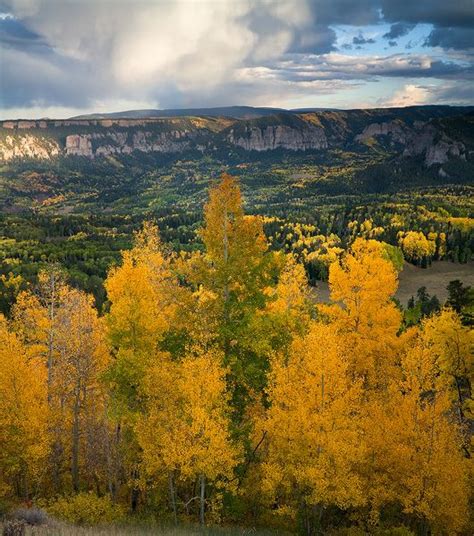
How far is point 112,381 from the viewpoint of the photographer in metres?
25.6

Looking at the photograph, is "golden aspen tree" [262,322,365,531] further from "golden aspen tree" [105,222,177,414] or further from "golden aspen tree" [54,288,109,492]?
"golden aspen tree" [54,288,109,492]

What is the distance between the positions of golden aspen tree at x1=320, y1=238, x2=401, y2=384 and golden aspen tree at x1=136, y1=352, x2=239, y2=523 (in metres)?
10.1

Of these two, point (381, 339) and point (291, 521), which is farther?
point (381, 339)

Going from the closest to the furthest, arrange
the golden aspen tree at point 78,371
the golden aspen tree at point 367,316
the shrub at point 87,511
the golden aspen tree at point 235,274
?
the golden aspen tree at point 235,274 < the shrub at point 87,511 < the golden aspen tree at point 367,316 < the golden aspen tree at point 78,371

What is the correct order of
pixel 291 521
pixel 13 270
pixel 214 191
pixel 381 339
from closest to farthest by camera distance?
1. pixel 214 191
2. pixel 291 521
3. pixel 381 339
4. pixel 13 270

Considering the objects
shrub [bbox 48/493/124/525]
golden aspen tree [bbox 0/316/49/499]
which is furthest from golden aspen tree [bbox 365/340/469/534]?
golden aspen tree [bbox 0/316/49/499]

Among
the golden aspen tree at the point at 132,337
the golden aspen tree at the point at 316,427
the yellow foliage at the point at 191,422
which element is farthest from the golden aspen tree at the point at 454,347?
the golden aspen tree at the point at 132,337

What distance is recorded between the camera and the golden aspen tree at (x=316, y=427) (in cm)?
2241

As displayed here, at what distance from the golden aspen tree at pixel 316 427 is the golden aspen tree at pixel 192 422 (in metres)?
2.38

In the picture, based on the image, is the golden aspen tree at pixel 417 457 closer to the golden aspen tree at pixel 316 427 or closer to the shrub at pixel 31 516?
the golden aspen tree at pixel 316 427

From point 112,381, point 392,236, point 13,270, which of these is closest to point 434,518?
point 112,381

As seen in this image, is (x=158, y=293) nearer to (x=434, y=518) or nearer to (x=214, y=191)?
(x=214, y=191)

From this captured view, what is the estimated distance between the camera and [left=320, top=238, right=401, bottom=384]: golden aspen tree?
3017cm

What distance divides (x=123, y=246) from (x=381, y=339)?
583ft
